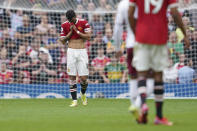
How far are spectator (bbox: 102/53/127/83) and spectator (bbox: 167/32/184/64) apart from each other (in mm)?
1745

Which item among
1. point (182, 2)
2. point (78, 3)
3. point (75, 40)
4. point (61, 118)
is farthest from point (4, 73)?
point (61, 118)

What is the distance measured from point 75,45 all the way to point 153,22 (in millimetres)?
6287

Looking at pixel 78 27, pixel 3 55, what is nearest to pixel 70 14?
pixel 78 27

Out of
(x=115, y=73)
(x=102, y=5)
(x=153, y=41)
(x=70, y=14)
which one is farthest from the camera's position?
(x=115, y=73)

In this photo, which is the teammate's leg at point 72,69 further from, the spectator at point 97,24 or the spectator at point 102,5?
the spectator at point 97,24

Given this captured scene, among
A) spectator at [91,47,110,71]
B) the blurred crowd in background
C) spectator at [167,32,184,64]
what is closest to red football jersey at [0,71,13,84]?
the blurred crowd in background

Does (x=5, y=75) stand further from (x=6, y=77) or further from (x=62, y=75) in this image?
(x=62, y=75)

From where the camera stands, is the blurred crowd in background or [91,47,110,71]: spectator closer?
the blurred crowd in background

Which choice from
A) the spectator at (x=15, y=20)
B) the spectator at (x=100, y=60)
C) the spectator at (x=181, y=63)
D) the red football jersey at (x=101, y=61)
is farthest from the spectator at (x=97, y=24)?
the spectator at (x=181, y=63)

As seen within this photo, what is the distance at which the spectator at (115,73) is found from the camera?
19.3 metres

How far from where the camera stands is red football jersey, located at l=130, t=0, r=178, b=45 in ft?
28.2

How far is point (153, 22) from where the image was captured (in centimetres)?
861

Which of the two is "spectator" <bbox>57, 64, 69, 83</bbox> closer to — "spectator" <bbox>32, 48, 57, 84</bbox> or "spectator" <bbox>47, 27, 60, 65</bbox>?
"spectator" <bbox>32, 48, 57, 84</bbox>

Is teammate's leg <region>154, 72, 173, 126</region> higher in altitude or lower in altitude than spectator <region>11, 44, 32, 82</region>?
lower
